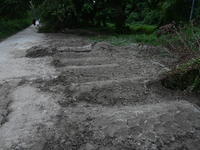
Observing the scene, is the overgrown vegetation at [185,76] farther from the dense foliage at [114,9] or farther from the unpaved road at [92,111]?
the dense foliage at [114,9]

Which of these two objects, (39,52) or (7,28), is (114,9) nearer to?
(39,52)

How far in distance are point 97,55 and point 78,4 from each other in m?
7.11

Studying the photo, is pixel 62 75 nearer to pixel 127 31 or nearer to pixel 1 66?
pixel 1 66

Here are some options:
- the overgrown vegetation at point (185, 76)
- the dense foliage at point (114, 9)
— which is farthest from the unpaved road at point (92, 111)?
the dense foliage at point (114, 9)

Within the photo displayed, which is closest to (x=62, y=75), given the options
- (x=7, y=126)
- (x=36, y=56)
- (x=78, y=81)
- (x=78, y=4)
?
(x=78, y=81)

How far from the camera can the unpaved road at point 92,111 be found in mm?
2301

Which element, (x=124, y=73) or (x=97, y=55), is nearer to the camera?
(x=124, y=73)

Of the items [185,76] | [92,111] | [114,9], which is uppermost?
[114,9]

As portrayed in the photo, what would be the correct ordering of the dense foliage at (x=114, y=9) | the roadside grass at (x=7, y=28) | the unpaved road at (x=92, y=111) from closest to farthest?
the unpaved road at (x=92, y=111)
the dense foliage at (x=114, y=9)
the roadside grass at (x=7, y=28)

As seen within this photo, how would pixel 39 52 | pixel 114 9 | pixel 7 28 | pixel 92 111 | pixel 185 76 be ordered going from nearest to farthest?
pixel 92 111 < pixel 185 76 < pixel 39 52 < pixel 114 9 < pixel 7 28

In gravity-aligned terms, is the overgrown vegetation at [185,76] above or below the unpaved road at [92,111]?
above

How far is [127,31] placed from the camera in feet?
42.1

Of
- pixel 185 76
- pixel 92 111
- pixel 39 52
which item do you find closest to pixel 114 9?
pixel 39 52

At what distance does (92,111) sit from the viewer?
294 centimetres
